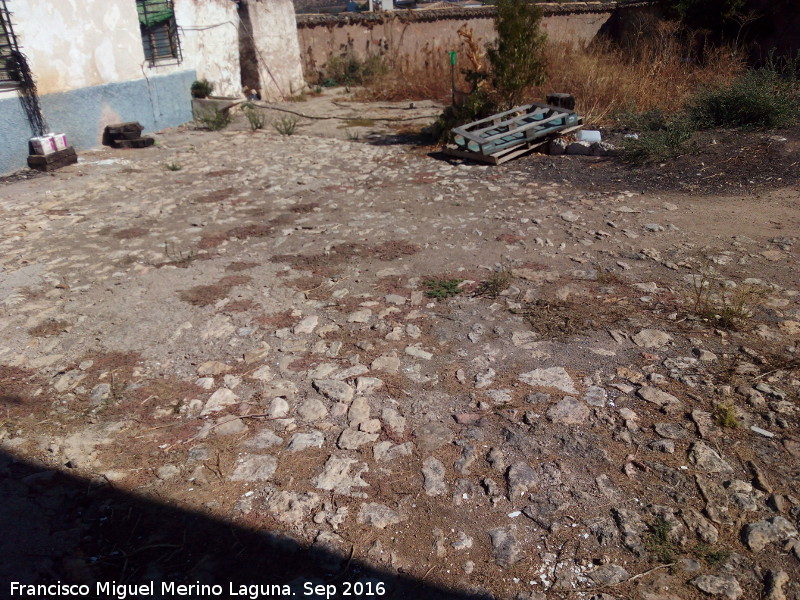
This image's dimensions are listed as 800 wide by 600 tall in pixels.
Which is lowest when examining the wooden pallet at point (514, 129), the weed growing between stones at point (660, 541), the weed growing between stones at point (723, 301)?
the weed growing between stones at point (660, 541)

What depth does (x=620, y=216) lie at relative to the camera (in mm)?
5074

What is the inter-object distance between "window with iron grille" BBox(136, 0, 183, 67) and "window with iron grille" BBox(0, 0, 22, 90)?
218 cm

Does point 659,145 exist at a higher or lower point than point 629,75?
lower

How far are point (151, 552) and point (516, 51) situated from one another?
23.8 feet

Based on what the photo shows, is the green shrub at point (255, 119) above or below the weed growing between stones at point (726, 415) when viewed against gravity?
above

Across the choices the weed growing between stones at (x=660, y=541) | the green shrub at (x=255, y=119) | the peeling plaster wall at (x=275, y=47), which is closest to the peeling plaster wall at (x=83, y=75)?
the green shrub at (x=255, y=119)

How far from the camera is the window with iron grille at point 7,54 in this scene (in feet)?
23.1

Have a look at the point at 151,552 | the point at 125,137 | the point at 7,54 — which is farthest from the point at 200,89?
the point at 151,552

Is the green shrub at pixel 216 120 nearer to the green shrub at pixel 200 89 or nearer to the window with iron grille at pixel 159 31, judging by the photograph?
the green shrub at pixel 200 89

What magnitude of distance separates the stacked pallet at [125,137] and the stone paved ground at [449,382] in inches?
128

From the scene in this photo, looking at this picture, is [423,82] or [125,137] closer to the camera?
[125,137]

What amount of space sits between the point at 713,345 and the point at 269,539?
93.5 inches

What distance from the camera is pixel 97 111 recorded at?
8.29 metres

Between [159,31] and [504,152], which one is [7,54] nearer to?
[159,31]
